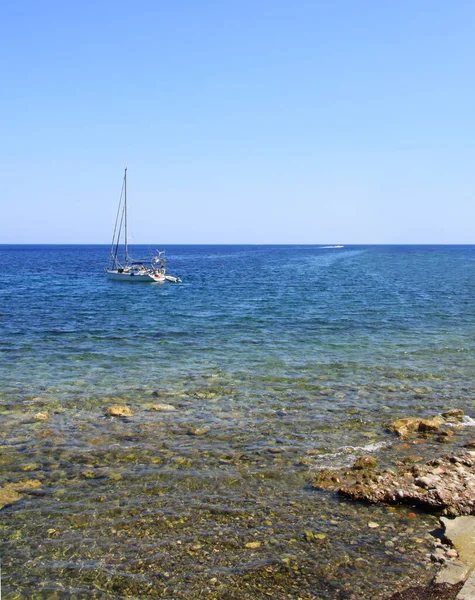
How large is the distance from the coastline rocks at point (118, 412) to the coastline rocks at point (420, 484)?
622 cm

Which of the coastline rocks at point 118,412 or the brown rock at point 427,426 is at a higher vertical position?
the brown rock at point 427,426

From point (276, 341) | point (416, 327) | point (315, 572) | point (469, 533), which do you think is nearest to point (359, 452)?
point (469, 533)

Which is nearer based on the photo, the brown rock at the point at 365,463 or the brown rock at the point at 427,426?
the brown rock at the point at 365,463

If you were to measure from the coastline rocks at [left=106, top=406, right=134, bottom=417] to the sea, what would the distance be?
276 millimetres

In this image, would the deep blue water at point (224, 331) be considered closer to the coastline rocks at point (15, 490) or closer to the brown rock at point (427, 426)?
the brown rock at point (427, 426)

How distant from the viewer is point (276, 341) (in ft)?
84.5

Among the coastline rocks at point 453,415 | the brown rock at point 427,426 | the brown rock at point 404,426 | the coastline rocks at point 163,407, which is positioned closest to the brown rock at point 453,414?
the coastline rocks at point 453,415

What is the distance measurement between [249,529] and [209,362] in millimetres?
12633

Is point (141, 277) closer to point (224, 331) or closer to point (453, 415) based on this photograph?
point (224, 331)

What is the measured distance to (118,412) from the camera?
47.6 feet

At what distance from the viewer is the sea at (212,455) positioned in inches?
297

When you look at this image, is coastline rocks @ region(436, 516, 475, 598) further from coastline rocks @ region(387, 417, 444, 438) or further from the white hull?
the white hull

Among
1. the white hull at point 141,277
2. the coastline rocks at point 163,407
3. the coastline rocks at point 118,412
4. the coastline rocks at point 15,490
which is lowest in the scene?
the coastline rocks at point 15,490

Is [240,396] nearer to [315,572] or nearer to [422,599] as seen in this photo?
[315,572]
